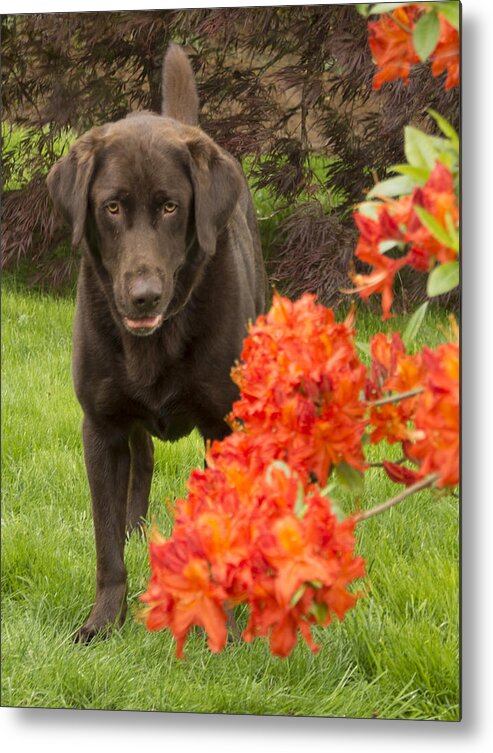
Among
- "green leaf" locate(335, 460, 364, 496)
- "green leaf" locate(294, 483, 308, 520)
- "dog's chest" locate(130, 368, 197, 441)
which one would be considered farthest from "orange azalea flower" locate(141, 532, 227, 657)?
"dog's chest" locate(130, 368, 197, 441)

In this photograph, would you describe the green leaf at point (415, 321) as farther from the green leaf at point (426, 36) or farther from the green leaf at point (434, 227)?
the green leaf at point (426, 36)

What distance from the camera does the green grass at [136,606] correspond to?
201cm

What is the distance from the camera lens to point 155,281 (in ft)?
6.47

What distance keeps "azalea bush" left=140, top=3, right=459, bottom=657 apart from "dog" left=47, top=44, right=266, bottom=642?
81 centimetres

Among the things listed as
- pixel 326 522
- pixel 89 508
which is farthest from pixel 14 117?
pixel 326 522

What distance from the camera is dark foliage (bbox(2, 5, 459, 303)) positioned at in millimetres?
2117

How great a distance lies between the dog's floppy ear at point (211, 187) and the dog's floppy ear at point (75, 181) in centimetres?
20

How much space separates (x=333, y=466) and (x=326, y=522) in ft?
0.55

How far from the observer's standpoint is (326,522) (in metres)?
1.10

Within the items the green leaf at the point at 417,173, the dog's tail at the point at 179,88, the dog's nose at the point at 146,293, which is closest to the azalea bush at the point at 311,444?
the green leaf at the point at 417,173

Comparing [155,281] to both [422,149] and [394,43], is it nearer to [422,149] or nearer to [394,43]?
[394,43]

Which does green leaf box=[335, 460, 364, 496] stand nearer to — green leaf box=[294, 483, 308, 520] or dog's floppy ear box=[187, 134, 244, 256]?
green leaf box=[294, 483, 308, 520]

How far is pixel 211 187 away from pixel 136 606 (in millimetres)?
873

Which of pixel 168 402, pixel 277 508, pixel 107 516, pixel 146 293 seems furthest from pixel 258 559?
pixel 107 516
